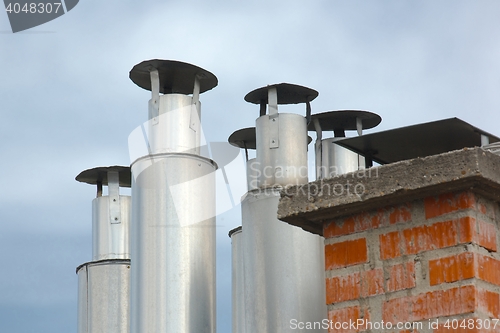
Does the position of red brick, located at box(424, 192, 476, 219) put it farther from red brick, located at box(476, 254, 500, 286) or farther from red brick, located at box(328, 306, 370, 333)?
red brick, located at box(328, 306, 370, 333)

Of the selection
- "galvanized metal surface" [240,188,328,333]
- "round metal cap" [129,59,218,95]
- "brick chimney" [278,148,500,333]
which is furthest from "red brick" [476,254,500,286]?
"round metal cap" [129,59,218,95]

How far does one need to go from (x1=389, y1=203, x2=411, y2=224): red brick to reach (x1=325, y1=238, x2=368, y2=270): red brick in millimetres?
132

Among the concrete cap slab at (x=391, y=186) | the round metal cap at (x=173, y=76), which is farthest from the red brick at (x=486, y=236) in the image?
the round metal cap at (x=173, y=76)

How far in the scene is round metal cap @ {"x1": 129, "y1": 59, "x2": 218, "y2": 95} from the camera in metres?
4.49

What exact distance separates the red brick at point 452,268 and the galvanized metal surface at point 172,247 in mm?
1741

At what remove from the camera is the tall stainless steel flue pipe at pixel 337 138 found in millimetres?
4711

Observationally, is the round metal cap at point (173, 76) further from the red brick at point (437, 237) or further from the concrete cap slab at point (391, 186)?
the red brick at point (437, 237)

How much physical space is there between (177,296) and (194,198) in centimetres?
53

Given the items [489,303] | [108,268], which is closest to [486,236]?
[489,303]

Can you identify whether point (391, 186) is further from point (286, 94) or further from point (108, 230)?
point (108, 230)

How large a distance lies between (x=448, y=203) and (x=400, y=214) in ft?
0.59

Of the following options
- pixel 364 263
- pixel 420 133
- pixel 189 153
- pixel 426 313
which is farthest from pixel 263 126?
pixel 426 313

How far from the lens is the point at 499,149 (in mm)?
2941

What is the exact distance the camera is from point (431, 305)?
2.68 meters
